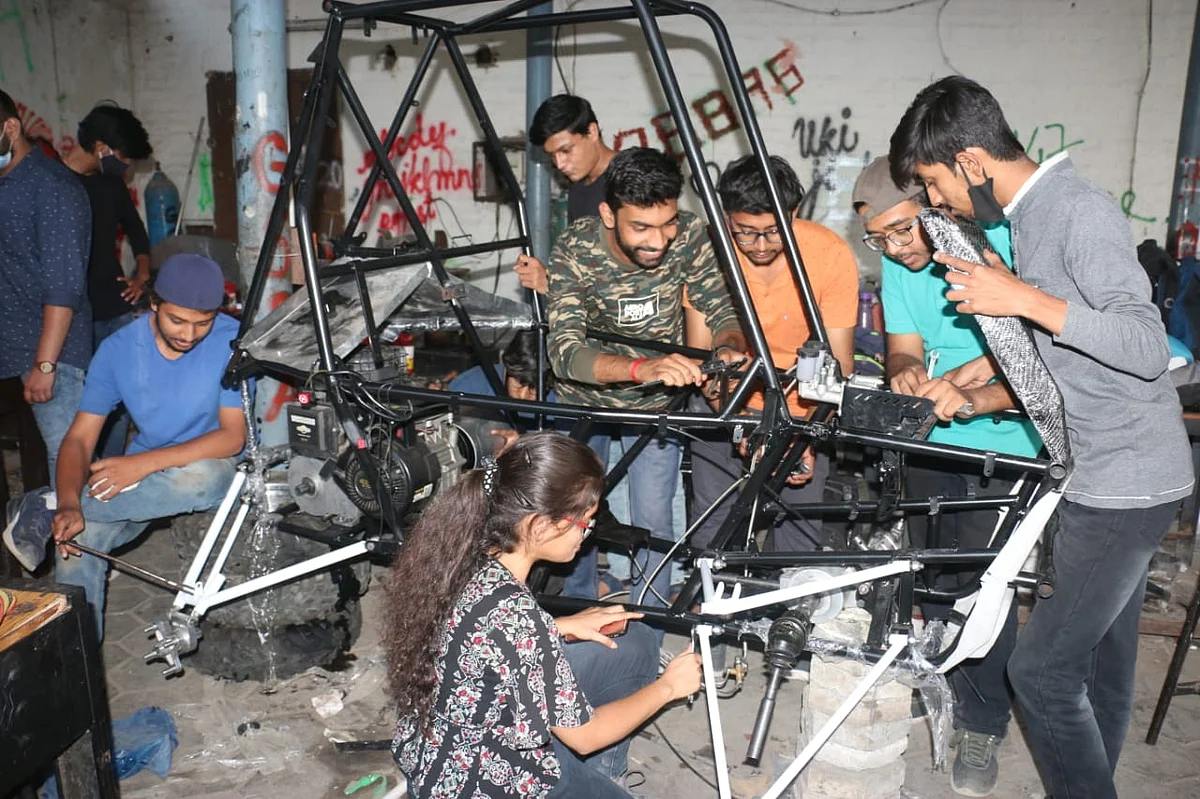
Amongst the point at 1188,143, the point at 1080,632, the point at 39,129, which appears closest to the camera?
the point at 1080,632

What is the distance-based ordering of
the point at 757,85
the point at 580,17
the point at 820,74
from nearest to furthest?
the point at 580,17 → the point at 820,74 → the point at 757,85

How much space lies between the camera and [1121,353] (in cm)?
195

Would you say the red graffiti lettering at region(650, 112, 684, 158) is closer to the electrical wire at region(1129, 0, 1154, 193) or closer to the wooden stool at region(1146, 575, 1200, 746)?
the electrical wire at region(1129, 0, 1154, 193)

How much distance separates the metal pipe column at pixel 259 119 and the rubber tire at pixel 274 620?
708 millimetres

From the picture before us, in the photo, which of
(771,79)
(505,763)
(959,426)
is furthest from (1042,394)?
(771,79)

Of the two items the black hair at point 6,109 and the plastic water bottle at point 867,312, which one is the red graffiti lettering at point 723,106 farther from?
the black hair at point 6,109

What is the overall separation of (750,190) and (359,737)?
2198 millimetres

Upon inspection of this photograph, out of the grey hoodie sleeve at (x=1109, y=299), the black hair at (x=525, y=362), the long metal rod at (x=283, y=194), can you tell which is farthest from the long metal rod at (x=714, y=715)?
the long metal rod at (x=283, y=194)

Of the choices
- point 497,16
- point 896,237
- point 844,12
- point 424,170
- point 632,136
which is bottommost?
point 896,237

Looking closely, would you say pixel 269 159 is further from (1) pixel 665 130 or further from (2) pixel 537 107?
(1) pixel 665 130

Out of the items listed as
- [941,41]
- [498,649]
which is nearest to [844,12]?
[941,41]

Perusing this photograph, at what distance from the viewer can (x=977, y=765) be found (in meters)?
2.92

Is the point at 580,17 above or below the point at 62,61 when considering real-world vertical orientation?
below

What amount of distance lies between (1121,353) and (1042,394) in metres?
0.31
